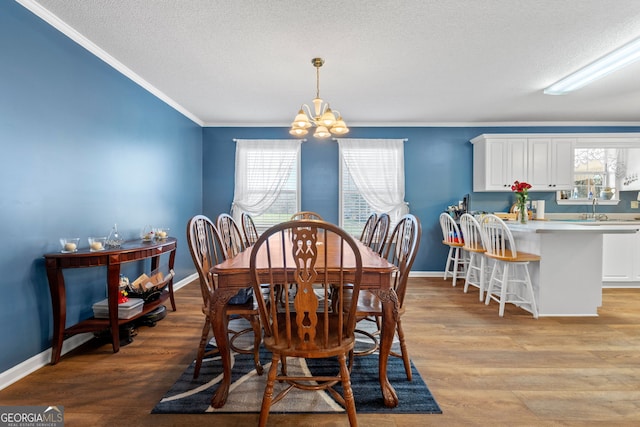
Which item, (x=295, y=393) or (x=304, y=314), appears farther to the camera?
(x=295, y=393)

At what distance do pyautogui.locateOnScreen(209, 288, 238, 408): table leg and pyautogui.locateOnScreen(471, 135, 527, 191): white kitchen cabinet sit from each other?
13.6ft

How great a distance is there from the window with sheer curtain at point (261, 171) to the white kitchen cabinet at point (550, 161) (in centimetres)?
345

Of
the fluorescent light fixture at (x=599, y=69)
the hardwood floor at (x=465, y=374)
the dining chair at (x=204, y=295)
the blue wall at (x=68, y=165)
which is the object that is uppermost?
the fluorescent light fixture at (x=599, y=69)

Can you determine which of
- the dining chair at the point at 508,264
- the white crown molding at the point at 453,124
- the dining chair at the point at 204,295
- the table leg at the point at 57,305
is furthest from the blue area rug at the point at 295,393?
the white crown molding at the point at 453,124

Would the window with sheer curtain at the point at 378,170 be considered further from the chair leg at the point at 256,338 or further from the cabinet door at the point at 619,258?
the chair leg at the point at 256,338

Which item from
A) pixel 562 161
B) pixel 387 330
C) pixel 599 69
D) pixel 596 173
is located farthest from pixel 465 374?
pixel 596 173

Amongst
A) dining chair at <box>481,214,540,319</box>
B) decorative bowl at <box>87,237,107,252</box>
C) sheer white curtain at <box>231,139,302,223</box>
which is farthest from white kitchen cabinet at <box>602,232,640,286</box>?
decorative bowl at <box>87,237,107,252</box>

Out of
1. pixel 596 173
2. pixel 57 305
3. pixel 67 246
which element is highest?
pixel 596 173

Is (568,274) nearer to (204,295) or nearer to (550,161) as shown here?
(550,161)

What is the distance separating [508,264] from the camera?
9.60ft

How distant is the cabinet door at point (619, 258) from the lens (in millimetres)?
3742

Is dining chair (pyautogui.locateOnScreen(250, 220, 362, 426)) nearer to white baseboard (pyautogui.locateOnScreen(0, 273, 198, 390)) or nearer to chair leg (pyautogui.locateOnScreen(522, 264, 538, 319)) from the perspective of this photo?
white baseboard (pyautogui.locateOnScreen(0, 273, 198, 390))

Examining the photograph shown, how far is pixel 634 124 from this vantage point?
180 inches

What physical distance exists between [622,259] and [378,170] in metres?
3.33
